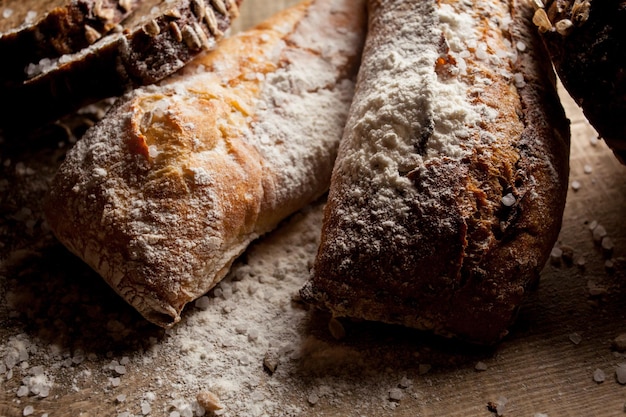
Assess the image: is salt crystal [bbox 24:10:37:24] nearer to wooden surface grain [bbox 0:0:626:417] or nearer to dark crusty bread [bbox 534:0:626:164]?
wooden surface grain [bbox 0:0:626:417]

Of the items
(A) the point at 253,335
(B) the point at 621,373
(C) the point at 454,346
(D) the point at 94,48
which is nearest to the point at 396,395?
(C) the point at 454,346

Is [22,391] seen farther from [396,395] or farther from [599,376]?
[599,376]

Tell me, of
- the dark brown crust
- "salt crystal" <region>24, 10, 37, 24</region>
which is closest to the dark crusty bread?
the dark brown crust

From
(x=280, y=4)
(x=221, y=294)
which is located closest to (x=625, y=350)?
(x=221, y=294)

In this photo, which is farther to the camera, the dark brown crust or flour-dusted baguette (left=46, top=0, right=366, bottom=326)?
the dark brown crust

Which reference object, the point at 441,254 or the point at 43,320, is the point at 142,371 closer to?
the point at 43,320

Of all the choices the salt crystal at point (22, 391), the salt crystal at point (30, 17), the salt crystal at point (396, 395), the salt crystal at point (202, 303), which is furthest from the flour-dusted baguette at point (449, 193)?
the salt crystal at point (30, 17)

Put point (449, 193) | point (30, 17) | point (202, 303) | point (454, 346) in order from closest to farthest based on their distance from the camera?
point (449, 193)
point (454, 346)
point (202, 303)
point (30, 17)

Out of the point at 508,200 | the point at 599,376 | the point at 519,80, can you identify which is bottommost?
the point at 599,376
